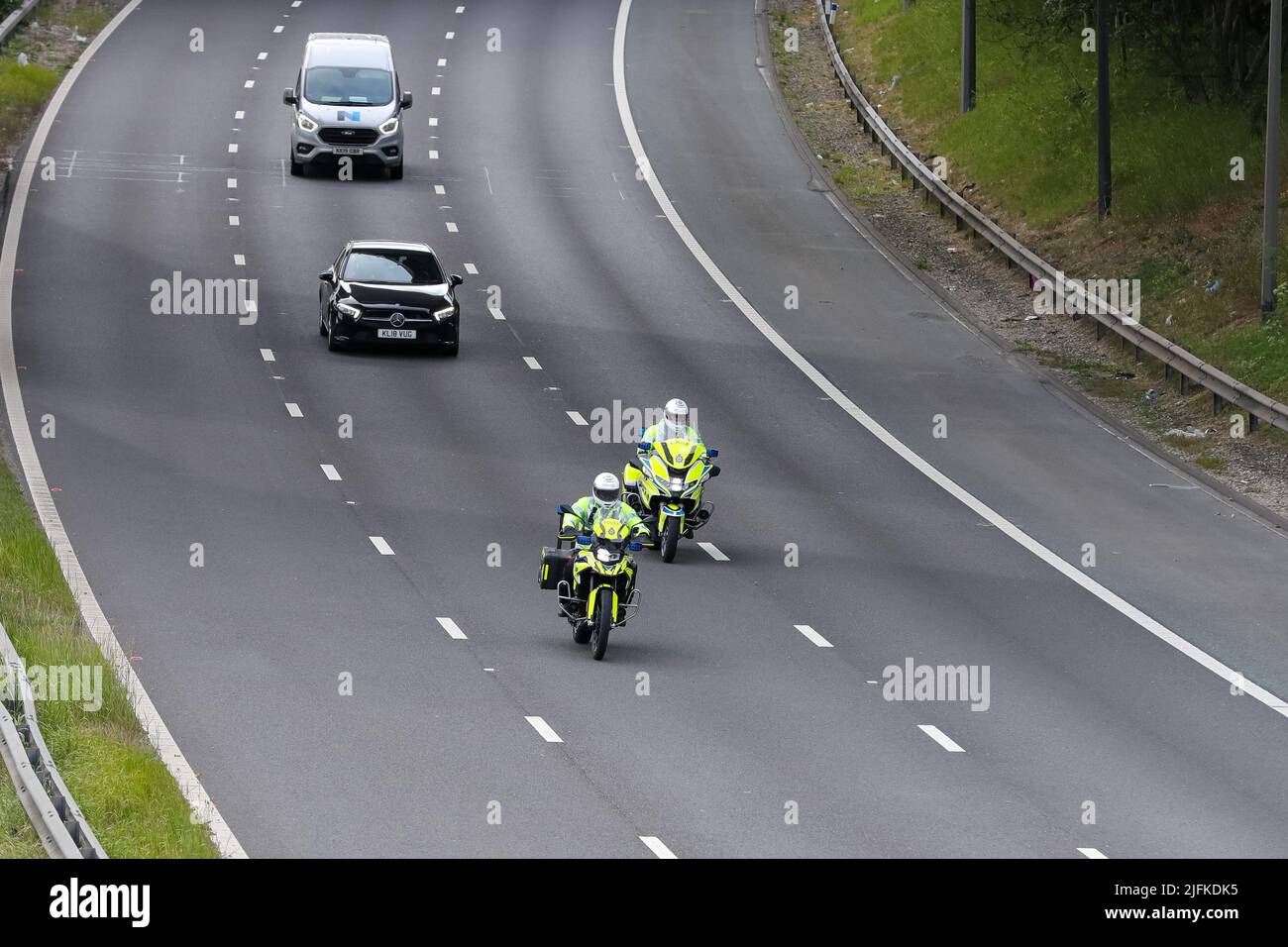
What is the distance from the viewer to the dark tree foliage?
4056 centimetres

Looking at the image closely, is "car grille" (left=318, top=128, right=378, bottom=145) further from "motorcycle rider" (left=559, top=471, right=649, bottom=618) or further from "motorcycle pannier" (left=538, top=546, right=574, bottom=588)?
Result: "motorcycle pannier" (left=538, top=546, right=574, bottom=588)

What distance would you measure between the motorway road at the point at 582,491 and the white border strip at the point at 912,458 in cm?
19

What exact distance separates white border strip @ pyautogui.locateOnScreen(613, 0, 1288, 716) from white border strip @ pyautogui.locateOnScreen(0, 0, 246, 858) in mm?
9724

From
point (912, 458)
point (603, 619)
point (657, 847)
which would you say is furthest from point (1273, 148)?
point (657, 847)

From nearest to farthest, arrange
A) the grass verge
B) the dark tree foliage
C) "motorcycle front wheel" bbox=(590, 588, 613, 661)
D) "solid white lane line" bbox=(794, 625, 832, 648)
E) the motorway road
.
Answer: the motorway road < "motorcycle front wheel" bbox=(590, 588, 613, 661) < "solid white lane line" bbox=(794, 625, 832, 648) < the grass verge < the dark tree foliage

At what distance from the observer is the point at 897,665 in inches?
809

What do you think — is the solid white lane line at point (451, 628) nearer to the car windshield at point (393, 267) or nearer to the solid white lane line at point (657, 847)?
the solid white lane line at point (657, 847)

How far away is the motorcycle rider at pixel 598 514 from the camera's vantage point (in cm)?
2072

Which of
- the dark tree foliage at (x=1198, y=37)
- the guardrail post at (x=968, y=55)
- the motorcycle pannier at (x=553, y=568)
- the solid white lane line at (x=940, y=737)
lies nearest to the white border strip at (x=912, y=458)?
the solid white lane line at (x=940, y=737)

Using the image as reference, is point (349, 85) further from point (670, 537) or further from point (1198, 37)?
point (670, 537)

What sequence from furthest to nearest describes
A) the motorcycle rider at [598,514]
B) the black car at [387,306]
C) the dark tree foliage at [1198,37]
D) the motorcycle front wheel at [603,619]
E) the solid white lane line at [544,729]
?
the dark tree foliage at [1198,37] < the black car at [387,306] < the motorcycle rider at [598,514] < the motorcycle front wheel at [603,619] < the solid white lane line at [544,729]

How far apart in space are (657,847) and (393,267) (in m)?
19.7

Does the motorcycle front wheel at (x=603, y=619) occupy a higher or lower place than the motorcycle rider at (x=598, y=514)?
lower

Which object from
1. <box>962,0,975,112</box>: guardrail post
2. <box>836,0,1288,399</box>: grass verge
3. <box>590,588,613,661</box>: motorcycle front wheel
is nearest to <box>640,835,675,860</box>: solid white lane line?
<box>590,588,613,661</box>: motorcycle front wheel
